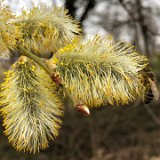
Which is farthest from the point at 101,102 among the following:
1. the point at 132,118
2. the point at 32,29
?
the point at 132,118

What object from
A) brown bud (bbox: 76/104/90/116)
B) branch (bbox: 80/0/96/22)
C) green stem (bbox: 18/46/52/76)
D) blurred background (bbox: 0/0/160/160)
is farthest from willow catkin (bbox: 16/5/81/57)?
blurred background (bbox: 0/0/160/160)

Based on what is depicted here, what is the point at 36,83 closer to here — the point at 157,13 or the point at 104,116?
the point at 157,13

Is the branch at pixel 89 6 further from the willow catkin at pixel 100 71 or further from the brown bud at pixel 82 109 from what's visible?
the brown bud at pixel 82 109

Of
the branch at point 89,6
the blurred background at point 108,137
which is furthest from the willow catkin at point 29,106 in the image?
the blurred background at point 108,137

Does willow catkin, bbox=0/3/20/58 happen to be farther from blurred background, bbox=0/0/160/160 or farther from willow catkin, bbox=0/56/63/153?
blurred background, bbox=0/0/160/160

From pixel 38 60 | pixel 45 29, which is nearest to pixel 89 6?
pixel 45 29

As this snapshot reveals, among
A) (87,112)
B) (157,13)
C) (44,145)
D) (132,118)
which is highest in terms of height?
(87,112)

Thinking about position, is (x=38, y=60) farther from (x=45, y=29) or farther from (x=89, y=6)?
(x=89, y=6)
